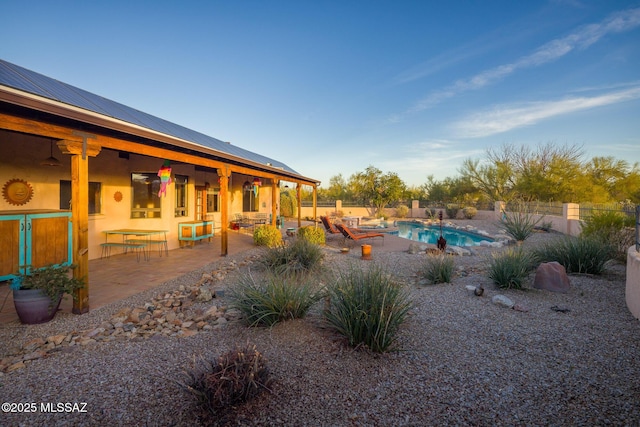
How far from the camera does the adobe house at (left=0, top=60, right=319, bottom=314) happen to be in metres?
4.18

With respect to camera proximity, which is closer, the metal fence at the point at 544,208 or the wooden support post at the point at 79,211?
the wooden support post at the point at 79,211

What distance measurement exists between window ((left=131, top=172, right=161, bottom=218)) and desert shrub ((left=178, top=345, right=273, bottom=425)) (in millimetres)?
7919

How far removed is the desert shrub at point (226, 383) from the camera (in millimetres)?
2195

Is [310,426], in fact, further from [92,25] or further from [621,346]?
[92,25]

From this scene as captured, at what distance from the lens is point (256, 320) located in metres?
3.64

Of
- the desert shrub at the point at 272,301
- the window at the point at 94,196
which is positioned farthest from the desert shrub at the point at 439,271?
the window at the point at 94,196

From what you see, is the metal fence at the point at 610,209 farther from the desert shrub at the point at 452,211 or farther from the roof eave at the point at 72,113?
the roof eave at the point at 72,113

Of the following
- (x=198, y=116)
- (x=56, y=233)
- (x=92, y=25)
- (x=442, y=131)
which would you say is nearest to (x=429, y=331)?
(x=56, y=233)

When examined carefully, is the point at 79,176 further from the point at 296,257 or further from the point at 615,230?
the point at 615,230

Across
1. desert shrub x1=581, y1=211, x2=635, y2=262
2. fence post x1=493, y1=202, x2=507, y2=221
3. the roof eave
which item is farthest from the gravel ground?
fence post x1=493, y1=202, x2=507, y2=221

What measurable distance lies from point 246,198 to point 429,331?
13.5 m

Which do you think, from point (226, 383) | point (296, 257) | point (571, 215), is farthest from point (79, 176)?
point (571, 215)

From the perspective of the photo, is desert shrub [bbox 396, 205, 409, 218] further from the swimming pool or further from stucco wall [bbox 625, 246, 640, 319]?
stucco wall [bbox 625, 246, 640, 319]

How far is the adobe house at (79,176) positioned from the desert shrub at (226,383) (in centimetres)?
327
